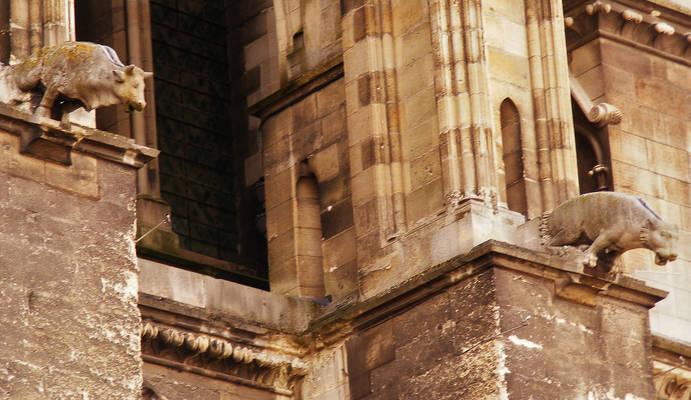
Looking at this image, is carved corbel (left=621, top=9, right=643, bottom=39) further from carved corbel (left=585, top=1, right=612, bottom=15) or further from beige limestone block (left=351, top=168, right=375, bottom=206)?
beige limestone block (left=351, top=168, right=375, bottom=206)

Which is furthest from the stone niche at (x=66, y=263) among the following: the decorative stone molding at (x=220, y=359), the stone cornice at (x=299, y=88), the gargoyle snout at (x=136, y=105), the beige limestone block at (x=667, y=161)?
the beige limestone block at (x=667, y=161)

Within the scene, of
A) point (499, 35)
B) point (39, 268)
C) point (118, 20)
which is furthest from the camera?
point (118, 20)

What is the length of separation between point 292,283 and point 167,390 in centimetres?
191

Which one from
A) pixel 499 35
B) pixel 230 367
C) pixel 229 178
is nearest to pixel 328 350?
pixel 230 367

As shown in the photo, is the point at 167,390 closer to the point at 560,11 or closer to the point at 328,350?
the point at 328,350

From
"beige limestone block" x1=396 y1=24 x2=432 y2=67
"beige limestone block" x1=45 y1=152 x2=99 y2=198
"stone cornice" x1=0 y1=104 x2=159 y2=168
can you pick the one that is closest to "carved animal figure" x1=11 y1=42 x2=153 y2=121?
"stone cornice" x1=0 y1=104 x2=159 y2=168

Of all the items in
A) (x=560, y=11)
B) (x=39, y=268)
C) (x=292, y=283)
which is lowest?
(x=39, y=268)

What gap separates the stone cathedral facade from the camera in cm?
1808

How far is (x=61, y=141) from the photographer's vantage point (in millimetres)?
18219

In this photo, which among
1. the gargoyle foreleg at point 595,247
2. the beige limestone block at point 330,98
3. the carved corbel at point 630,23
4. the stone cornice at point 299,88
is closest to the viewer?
the gargoyle foreleg at point 595,247

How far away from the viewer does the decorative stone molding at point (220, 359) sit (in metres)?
20.9

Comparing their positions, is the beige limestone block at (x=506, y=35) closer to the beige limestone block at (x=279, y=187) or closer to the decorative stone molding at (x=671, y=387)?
the beige limestone block at (x=279, y=187)

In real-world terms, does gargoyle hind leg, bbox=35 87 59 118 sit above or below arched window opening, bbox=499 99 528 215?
below

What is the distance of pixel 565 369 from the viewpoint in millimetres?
20516
